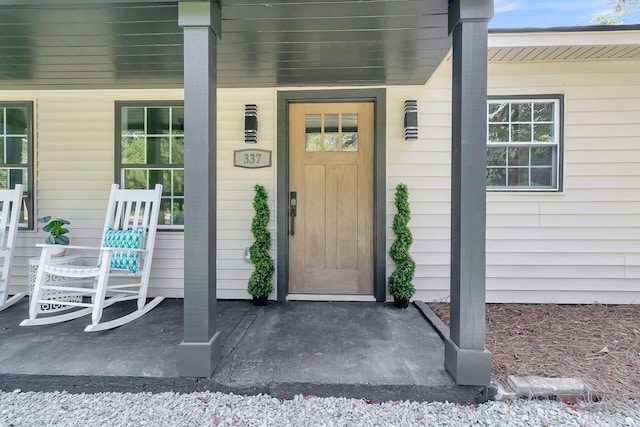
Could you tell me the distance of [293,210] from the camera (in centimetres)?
343

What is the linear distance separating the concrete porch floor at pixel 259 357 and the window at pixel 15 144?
1488 mm

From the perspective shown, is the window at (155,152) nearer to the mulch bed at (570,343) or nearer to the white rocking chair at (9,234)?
the white rocking chair at (9,234)

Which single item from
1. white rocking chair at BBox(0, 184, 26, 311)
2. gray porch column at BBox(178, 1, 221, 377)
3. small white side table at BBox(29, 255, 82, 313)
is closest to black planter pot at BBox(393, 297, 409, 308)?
gray porch column at BBox(178, 1, 221, 377)

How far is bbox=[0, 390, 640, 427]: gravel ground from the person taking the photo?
1.63m

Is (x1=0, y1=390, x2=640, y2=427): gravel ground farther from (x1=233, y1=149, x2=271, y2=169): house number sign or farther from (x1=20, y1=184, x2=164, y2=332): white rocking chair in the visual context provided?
(x1=233, y1=149, x2=271, y2=169): house number sign

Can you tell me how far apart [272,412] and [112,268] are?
2.06 m

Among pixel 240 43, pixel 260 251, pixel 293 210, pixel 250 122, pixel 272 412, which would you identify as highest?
pixel 240 43

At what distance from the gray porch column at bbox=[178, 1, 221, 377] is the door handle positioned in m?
1.56

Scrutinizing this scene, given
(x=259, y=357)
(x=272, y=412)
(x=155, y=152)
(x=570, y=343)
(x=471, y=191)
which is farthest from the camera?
(x=155, y=152)

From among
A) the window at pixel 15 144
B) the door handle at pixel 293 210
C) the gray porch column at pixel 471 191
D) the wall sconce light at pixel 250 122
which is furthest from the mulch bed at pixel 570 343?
the window at pixel 15 144

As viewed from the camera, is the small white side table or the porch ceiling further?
the small white side table

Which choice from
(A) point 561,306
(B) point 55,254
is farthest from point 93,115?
(A) point 561,306

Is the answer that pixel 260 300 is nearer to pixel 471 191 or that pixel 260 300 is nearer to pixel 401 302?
pixel 401 302

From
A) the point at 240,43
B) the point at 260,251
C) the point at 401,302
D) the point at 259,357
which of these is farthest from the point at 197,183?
the point at 401,302
